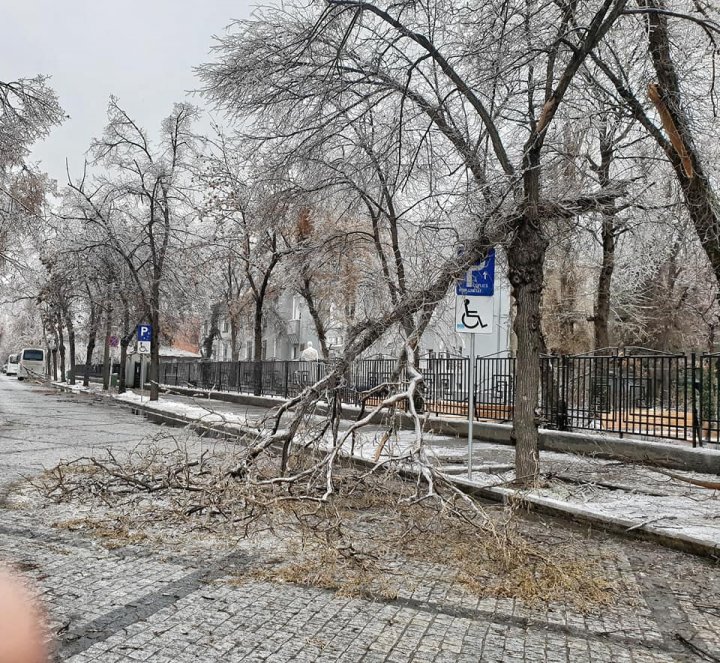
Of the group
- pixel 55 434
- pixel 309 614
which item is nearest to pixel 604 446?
pixel 309 614

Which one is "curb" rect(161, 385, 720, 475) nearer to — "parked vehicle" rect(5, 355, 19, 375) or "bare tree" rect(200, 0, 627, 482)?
"bare tree" rect(200, 0, 627, 482)

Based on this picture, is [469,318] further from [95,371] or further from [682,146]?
[95,371]

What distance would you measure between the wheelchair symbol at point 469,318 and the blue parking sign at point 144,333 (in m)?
20.6

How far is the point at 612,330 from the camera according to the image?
3384 centimetres

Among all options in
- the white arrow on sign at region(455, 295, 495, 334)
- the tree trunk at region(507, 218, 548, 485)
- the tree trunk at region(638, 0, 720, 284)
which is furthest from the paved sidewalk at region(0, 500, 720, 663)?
the tree trunk at region(638, 0, 720, 284)

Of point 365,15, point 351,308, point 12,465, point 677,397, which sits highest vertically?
point 365,15

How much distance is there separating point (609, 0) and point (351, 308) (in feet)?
62.9

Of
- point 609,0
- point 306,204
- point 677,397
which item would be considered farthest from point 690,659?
point 306,204

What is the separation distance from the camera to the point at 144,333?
27.8m

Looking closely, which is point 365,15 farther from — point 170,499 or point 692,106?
point 170,499

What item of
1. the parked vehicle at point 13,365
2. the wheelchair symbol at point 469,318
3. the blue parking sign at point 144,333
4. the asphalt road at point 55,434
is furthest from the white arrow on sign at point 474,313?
the parked vehicle at point 13,365

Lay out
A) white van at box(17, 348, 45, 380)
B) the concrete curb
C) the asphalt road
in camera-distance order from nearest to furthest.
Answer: the concrete curb, the asphalt road, white van at box(17, 348, 45, 380)

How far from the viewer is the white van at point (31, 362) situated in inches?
2685

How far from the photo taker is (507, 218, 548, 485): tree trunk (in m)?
A: 8.99
